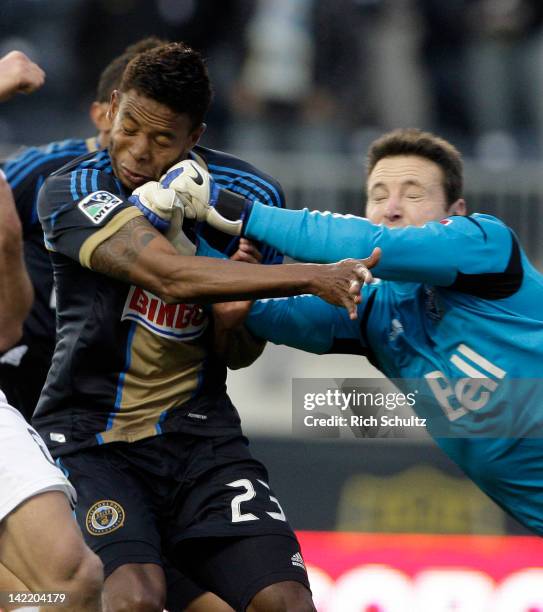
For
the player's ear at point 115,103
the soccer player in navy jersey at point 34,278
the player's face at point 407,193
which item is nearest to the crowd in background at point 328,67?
the soccer player in navy jersey at point 34,278

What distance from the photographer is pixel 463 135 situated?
9844 millimetres

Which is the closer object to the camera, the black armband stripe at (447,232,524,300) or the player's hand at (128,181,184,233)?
the player's hand at (128,181,184,233)

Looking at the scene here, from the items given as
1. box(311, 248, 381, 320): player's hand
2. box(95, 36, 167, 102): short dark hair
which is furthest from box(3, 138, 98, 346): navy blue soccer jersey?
box(311, 248, 381, 320): player's hand

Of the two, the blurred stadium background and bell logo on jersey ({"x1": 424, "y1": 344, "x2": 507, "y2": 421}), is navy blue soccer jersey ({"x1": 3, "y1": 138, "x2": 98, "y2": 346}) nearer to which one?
bell logo on jersey ({"x1": 424, "y1": 344, "x2": 507, "y2": 421})

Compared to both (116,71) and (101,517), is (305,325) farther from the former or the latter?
(116,71)

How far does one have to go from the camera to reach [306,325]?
4.62 m

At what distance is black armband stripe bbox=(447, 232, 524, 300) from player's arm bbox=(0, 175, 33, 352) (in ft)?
4.56

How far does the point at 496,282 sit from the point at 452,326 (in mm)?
222

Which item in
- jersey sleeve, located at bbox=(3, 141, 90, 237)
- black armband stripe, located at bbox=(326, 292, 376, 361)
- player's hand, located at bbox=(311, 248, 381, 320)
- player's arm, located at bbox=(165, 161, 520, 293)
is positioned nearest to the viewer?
player's hand, located at bbox=(311, 248, 381, 320)

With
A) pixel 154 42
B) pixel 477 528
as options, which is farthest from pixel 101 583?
pixel 477 528

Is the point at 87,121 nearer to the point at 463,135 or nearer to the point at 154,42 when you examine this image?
the point at 463,135

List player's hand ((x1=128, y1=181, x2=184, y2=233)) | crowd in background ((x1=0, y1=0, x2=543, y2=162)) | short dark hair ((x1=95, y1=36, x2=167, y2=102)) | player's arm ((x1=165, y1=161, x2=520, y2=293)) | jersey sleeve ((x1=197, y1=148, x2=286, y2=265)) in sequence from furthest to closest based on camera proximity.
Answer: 1. crowd in background ((x1=0, y1=0, x2=543, y2=162))
2. short dark hair ((x1=95, y1=36, x2=167, y2=102))
3. jersey sleeve ((x1=197, y1=148, x2=286, y2=265))
4. player's arm ((x1=165, y1=161, x2=520, y2=293))
5. player's hand ((x1=128, y1=181, x2=184, y2=233))

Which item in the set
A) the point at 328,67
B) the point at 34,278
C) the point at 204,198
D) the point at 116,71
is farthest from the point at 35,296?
the point at 328,67

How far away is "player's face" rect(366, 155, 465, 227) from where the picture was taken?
182 inches
